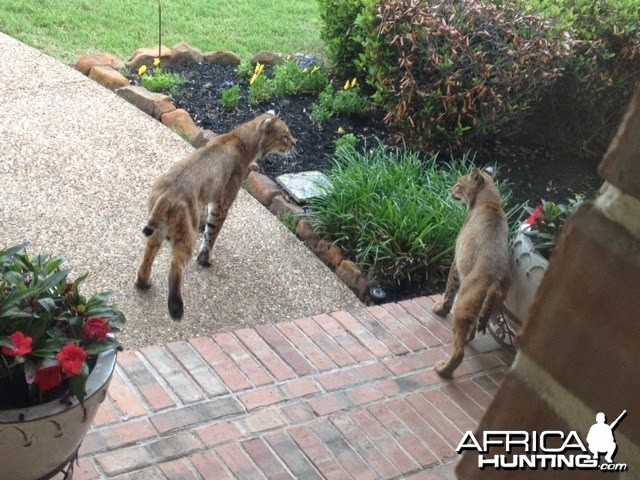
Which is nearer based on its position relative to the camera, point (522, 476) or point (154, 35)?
point (522, 476)

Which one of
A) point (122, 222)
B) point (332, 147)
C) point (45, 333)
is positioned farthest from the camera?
point (332, 147)

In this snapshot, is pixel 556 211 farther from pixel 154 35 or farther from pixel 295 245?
pixel 154 35

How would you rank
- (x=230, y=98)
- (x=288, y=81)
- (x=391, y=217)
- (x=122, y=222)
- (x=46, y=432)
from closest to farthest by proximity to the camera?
(x=46, y=432), (x=122, y=222), (x=391, y=217), (x=230, y=98), (x=288, y=81)

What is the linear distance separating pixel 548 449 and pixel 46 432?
2.52 meters

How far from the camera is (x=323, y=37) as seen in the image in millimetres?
9102

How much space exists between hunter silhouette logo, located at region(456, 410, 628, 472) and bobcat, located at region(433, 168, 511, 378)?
379 cm

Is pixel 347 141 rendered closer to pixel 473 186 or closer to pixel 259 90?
pixel 259 90

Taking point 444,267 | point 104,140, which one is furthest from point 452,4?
point 104,140

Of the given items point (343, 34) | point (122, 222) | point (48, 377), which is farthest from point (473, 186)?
point (343, 34)

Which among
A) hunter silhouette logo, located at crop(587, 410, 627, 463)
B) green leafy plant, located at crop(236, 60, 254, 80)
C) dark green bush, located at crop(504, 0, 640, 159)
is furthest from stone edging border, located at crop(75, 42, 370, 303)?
hunter silhouette logo, located at crop(587, 410, 627, 463)

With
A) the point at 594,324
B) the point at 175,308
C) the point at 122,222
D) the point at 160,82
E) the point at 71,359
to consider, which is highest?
the point at 594,324

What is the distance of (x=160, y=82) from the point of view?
8258 millimetres

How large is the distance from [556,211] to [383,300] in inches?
55.9

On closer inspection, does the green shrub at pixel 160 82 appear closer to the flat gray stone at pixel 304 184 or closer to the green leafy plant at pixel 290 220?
the flat gray stone at pixel 304 184
